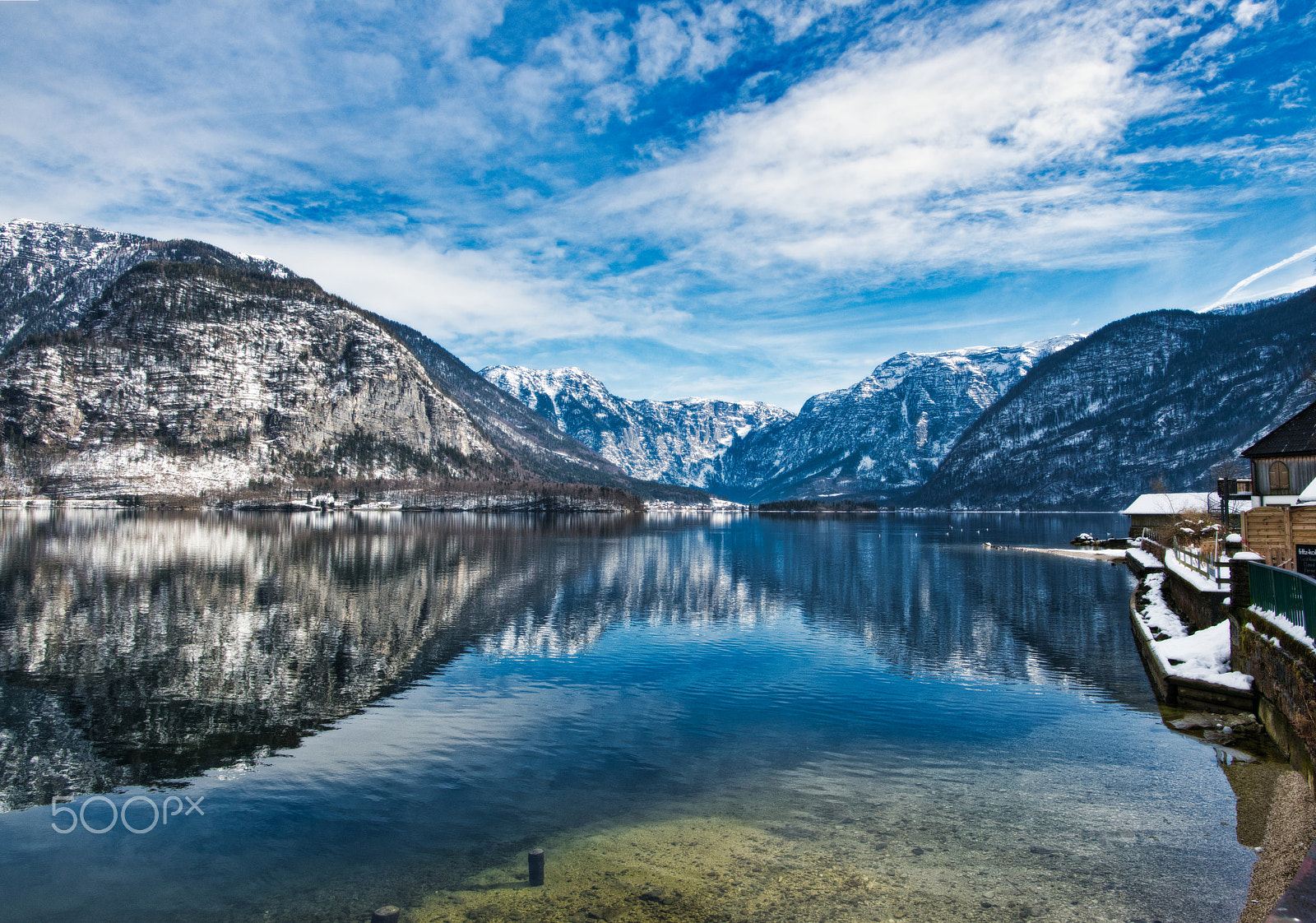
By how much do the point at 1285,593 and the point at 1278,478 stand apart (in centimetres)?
4644

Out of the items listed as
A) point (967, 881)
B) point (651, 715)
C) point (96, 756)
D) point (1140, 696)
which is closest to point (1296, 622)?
point (1140, 696)

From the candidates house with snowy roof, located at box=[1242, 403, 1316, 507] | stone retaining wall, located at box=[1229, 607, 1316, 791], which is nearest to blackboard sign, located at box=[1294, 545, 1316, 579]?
stone retaining wall, located at box=[1229, 607, 1316, 791]

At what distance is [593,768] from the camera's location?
20922 millimetres

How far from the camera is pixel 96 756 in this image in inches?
824

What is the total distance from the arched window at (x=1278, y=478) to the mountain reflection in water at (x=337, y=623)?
15.6 metres

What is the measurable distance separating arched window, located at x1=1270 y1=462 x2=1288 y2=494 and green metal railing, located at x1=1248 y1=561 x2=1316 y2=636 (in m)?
41.0

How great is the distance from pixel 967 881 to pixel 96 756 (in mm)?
23480

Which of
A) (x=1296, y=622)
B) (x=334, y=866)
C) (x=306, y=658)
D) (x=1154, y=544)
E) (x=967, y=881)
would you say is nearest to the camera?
(x=967, y=881)

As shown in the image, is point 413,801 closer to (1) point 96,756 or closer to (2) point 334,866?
(2) point 334,866

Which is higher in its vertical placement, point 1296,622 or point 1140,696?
point 1296,622

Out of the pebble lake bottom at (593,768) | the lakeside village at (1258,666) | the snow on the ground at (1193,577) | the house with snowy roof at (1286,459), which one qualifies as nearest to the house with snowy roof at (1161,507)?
the house with snowy roof at (1286,459)

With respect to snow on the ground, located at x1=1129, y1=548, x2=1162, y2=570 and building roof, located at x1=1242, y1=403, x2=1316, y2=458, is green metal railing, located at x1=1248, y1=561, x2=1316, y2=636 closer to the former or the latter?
building roof, located at x1=1242, y1=403, x2=1316, y2=458

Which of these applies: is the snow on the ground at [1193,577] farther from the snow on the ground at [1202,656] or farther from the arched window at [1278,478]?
the arched window at [1278,478]

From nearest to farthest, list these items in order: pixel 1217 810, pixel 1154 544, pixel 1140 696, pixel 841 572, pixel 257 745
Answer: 1. pixel 1217 810
2. pixel 257 745
3. pixel 1140 696
4. pixel 1154 544
5. pixel 841 572
